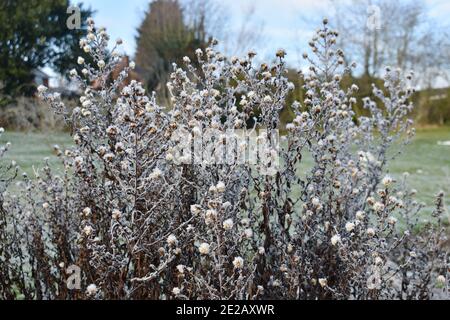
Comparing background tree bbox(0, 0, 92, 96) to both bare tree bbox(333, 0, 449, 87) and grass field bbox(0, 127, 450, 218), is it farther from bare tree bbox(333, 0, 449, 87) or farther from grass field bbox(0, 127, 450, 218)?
bare tree bbox(333, 0, 449, 87)

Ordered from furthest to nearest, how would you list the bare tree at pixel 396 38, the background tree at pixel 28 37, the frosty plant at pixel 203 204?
the background tree at pixel 28 37
the bare tree at pixel 396 38
the frosty plant at pixel 203 204

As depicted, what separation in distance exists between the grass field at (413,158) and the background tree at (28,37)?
3.75 meters

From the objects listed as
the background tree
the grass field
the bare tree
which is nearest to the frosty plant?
the grass field

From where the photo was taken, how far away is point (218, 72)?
2.35 meters

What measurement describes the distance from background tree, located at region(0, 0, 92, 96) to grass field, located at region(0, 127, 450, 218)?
12.3 ft

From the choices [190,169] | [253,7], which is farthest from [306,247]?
[253,7]

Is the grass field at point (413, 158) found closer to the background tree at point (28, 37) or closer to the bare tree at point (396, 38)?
the bare tree at point (396, 38)

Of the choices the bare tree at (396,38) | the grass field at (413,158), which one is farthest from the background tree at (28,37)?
the bare tree at (396,38)

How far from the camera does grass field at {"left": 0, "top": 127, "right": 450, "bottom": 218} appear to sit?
25.2 ft

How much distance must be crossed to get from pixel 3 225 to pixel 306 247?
4.68ft

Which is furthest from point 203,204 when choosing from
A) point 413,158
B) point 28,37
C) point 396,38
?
point 28,37

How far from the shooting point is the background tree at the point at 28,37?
17.0 metres

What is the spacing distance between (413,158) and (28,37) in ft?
45.1
